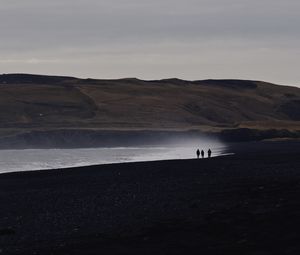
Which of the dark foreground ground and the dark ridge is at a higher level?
the dark ridge

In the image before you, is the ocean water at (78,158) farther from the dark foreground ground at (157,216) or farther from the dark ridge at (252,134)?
the dark ridge at (252,134)

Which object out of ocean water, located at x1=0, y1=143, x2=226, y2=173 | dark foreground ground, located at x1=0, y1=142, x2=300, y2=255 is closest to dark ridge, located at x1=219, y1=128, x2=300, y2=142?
ocean water, located at x1=0, y1=143, x2=226, y2=173

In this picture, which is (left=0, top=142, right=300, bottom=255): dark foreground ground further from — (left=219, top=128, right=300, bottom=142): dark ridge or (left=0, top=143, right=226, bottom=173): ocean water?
(left=219, top=128, right=300, bottom=142): dark ridge

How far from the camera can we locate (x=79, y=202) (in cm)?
3500

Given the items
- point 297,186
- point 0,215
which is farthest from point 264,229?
point 0,215

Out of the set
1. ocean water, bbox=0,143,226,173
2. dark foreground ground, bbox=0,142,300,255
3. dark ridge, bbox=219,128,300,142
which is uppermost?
dark ridge, bbox=219,128,300,142

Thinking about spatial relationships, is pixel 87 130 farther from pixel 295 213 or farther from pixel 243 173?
pixel 295 213

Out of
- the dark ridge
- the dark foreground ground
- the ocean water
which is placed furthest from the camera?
the dark ridge

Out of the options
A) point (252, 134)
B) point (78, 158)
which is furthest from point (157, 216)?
point (252, 134)

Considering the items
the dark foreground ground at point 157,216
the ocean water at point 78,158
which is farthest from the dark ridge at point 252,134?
the dark foreground ground at point 157,216

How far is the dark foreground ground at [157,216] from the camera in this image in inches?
827

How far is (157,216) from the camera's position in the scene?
2748 cm

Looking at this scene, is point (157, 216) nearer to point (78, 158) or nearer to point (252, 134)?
point (78, 158)

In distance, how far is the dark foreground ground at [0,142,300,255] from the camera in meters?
21.0
